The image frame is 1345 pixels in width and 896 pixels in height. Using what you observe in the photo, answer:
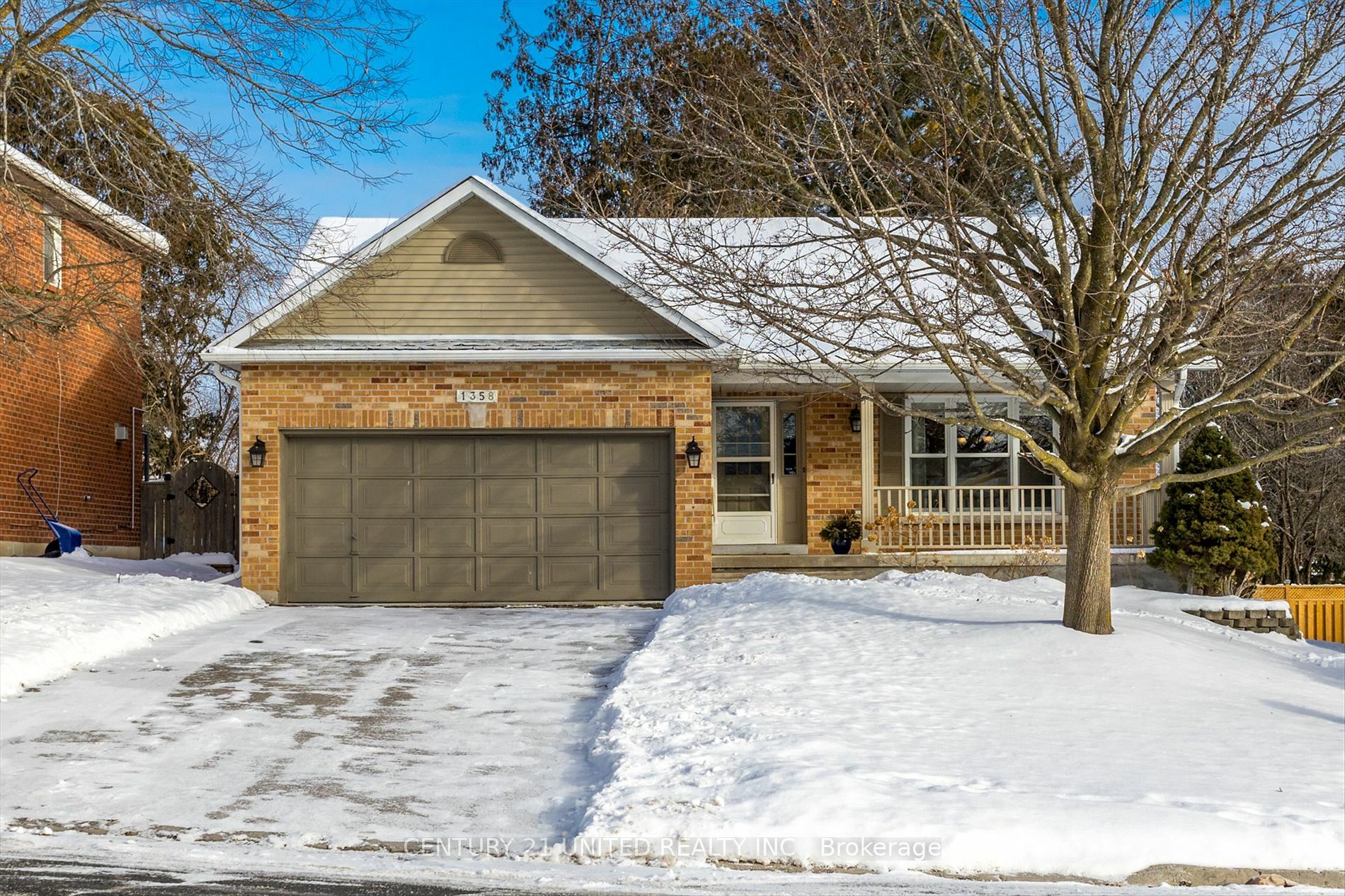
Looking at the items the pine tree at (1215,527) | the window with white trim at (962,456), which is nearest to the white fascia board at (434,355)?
the window with white trim at (962,456)

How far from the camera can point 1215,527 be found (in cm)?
1483

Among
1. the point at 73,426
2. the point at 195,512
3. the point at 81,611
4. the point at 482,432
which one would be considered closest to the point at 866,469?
the point at 482,432

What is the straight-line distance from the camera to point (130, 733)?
848cm

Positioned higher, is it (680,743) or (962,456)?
(962,456)

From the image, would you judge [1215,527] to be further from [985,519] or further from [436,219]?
[436,219]

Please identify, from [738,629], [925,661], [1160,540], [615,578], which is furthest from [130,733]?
[1160,540]

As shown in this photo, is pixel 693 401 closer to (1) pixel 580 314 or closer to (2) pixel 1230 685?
(1) pixel 580 314

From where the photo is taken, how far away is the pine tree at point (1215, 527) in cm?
1482

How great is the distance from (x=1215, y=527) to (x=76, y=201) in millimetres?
14451

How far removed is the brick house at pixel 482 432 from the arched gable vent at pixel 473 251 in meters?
0.02

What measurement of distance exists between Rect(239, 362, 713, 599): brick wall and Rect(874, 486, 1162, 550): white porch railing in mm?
3008

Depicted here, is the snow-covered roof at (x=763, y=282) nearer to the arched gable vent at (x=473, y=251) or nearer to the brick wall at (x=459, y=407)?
the arched gable vent at (x=473, y=251)

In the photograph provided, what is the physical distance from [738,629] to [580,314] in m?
5.44

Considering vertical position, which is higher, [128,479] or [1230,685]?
[128,479]
